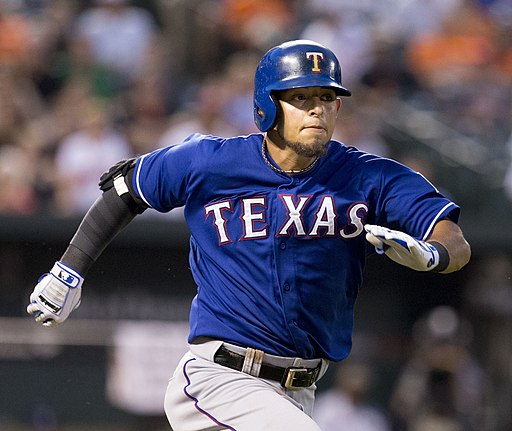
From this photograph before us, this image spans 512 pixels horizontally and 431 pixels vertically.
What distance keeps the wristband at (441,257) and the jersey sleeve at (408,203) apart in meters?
0.16

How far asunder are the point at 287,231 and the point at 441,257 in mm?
640

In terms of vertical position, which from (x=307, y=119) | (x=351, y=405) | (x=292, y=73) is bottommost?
(x=351, y=405)

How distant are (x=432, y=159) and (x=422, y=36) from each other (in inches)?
75.5

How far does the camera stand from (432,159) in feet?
29.5

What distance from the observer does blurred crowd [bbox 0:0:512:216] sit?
336 inches

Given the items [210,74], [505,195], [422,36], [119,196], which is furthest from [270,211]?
[422,36]

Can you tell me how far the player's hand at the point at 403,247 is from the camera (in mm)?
3500

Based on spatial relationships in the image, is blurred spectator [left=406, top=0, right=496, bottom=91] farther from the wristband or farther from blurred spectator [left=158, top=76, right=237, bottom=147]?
the wristband

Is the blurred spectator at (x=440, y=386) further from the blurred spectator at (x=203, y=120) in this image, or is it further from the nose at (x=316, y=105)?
the nose at (x=316, y=105)

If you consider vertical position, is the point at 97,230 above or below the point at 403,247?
below

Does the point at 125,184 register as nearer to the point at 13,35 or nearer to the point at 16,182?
the point at 16,182

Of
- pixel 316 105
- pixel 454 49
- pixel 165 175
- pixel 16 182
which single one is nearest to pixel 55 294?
pixel 165 175

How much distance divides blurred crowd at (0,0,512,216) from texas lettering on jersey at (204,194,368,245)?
4.07m

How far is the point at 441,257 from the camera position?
3.71 meters
